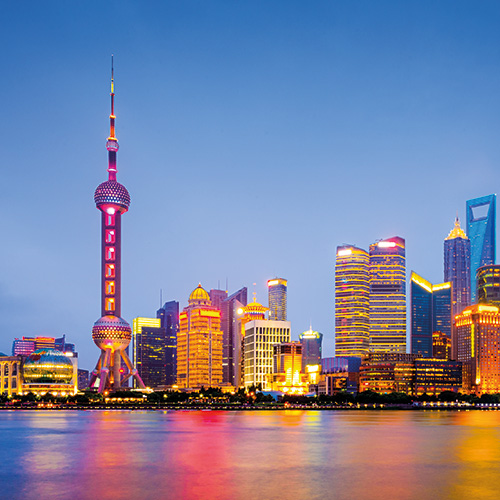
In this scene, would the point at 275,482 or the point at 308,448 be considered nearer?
the point at 275,482

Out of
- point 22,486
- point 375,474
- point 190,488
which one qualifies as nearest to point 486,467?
point 375,474

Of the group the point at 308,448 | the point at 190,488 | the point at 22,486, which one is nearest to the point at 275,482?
the point at 190,488

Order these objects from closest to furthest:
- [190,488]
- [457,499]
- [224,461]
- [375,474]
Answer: [457,499] → [190,488] → [375,474] → [224,461]

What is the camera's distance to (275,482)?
5841cm

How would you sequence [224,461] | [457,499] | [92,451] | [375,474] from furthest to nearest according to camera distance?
[92,451]
[224,461]
[375,474]
[457,499]

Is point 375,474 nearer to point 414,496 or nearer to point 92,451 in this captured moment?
point 414,496

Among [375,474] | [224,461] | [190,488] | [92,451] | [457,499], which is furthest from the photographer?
[92,451]

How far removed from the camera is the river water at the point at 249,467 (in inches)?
2112

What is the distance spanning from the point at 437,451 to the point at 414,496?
1424 inches

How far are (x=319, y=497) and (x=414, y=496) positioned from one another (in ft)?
23.0

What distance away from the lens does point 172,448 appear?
8875 centimetres

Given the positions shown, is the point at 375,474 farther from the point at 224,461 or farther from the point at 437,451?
the point at 437,451

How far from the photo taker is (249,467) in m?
68.8

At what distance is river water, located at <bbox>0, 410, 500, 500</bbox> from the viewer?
5366 centimetres
